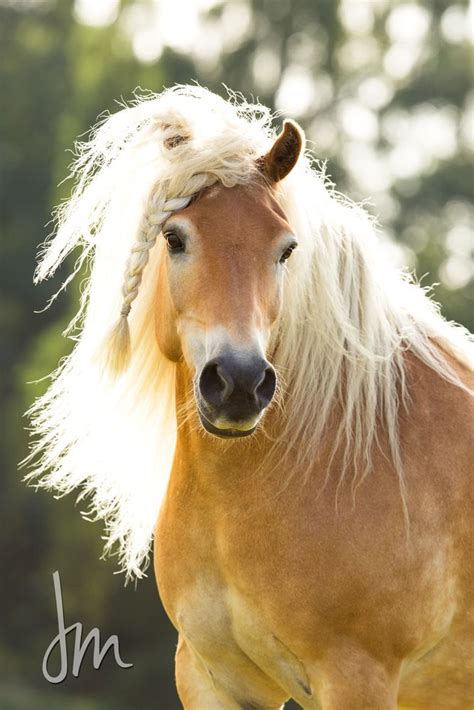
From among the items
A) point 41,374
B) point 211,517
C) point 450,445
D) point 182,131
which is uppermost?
point 41,374

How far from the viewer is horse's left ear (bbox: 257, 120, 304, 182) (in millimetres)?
4016

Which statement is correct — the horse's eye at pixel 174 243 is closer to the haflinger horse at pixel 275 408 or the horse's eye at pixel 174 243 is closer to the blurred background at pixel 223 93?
the haflinger horse at pixel 275 408

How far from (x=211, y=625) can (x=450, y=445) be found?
1.05 metres

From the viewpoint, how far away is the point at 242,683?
13.8ft

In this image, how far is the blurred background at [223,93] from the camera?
2112 centimetres

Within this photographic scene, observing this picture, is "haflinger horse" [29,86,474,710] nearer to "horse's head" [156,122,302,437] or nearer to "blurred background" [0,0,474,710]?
"horse's head" [156,122,302,437]

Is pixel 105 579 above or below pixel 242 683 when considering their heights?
above

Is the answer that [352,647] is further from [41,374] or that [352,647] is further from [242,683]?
[41,374]

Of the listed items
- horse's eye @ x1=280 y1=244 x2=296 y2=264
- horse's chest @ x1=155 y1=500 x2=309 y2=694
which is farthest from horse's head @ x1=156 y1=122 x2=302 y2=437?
horse's chest @ x1=155 y1=500 x2=309 y2=694

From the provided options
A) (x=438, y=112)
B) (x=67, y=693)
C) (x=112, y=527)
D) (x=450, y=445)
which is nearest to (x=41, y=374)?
(x=67, y=693)

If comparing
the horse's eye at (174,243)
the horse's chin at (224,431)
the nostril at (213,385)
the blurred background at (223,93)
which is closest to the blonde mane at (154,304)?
the horse's eye at (174,243)

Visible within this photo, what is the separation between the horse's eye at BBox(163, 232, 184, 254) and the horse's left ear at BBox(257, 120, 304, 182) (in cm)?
42

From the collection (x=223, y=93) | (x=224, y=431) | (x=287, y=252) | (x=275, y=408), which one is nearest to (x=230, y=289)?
A: (x=287, y=252)

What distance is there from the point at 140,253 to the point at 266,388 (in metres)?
0.77
